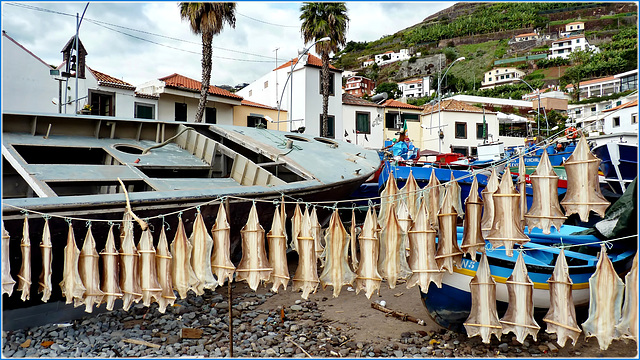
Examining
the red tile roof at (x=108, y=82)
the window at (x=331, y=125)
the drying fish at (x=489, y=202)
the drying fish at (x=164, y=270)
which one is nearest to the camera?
the drying fish at (x=489, y=202)

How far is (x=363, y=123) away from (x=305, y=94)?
5837mm

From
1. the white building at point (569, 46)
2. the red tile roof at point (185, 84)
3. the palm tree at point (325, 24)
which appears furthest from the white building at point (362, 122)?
the white building at point (569, 46)

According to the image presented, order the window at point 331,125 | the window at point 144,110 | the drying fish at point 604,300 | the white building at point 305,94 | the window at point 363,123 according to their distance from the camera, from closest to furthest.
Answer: the drying fish at point 604,300 < the window at point 144,110 < the white building at point 305,94 < the window at point 331,125 < the window at point 363,123

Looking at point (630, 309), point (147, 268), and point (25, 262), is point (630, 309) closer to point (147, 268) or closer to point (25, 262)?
point (147, 268)

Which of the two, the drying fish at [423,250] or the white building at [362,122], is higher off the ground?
the white building at [362,122]

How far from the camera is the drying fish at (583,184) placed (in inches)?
155

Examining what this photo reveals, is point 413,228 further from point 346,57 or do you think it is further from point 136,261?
point 346,57

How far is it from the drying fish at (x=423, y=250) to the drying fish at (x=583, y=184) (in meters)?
1.36

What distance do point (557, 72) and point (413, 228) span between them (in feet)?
290

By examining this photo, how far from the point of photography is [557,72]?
7906cm

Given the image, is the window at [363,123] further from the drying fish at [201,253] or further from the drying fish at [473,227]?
the drying fish at [201,253]

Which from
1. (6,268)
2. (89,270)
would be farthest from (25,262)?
(89,270)

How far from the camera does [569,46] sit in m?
87.2

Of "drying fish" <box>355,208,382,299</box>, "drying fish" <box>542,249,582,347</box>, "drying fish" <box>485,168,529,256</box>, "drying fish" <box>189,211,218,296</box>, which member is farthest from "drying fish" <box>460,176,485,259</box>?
"drying fish" <box>189,211,218,296</box>
